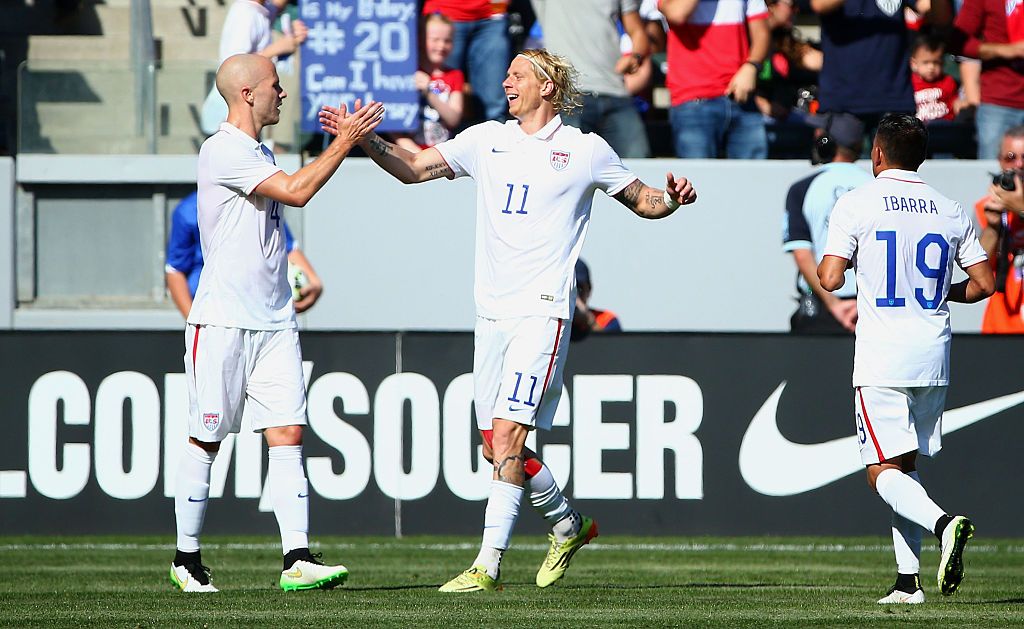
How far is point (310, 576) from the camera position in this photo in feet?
22.6

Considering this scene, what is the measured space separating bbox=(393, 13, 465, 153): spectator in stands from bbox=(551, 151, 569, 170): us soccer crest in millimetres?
5865

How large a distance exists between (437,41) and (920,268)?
713 cm

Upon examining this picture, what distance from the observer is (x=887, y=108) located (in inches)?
476

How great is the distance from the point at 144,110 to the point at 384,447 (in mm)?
4530

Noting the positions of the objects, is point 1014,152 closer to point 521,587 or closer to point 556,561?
point 556,561

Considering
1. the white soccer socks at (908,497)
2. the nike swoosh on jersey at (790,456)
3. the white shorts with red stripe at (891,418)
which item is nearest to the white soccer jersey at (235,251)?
the white shorts with red stripe at (891,418)

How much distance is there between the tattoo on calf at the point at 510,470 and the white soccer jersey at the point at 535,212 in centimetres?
67

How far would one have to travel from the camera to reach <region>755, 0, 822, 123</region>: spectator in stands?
1332cm

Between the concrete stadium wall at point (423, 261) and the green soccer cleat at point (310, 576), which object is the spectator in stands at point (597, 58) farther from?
the green soccer cleat at point (310, 576)

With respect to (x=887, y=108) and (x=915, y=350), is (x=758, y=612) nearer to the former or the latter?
(x=915, y=350)

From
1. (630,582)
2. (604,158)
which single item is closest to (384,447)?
(630,582)

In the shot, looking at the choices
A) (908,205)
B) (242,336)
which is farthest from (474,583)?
(908,205)

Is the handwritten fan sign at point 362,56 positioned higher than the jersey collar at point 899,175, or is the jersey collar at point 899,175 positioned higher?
the handwritten fan sign at point 362,56

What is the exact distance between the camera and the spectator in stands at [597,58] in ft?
41.3
